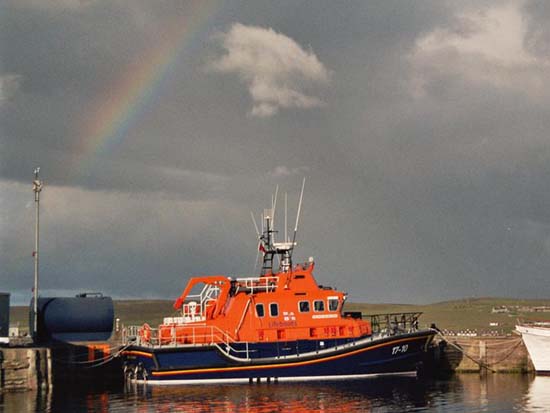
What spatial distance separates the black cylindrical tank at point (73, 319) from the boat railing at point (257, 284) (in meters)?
9.00

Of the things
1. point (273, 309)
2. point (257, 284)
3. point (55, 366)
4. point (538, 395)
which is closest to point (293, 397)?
point (273, 309)

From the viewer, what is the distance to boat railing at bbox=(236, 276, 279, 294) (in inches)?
1532

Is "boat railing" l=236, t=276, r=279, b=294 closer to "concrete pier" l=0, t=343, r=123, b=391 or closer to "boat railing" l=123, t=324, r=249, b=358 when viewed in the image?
"boat railing" l=123, t=324, r=249, b=358

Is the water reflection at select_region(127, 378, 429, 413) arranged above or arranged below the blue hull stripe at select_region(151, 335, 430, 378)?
below

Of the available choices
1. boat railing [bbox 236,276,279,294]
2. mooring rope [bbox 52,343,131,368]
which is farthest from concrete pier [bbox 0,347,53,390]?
boat railing [bbox 236,276,279,294]

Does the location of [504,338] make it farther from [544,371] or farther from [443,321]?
[443,321]

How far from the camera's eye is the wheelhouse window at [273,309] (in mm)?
38125


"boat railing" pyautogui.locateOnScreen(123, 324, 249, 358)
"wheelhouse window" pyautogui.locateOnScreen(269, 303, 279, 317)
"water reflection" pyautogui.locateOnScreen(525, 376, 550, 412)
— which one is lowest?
"water reflection" pyautogui.locateOnScreen(525, 376, 550, 412)

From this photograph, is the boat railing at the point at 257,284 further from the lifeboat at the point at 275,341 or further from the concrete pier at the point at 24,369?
the concrete pier at the point at 24,369

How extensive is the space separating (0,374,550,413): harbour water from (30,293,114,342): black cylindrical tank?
555 cm

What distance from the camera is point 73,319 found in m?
43.6

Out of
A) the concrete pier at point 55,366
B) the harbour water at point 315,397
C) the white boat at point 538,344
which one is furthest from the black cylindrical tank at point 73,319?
the white boat at point 538,344

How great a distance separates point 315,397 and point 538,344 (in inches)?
465

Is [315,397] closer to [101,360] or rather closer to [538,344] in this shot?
[538,344]
